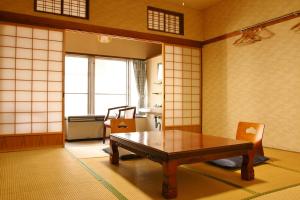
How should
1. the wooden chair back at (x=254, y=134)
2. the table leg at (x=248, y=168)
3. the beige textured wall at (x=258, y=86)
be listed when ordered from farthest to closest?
the beige textured wall at (x=258, y=86), the wooden chair back at (x=254, y=134), the table leg at (x=248, y=168)

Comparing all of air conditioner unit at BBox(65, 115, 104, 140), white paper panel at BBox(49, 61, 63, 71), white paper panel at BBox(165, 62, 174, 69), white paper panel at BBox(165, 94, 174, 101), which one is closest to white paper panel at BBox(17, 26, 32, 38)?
white paper panel at BBox(49, 61, 63, 71)

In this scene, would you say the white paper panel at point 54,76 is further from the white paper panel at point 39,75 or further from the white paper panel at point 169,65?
the white paper panel at point 169,65

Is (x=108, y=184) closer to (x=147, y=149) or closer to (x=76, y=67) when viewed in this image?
(x=147, y=149)

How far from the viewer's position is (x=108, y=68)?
22.0 feet

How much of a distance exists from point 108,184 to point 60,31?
2892 mm

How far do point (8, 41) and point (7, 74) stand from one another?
51 cm

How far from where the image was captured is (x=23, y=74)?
12.3 ft

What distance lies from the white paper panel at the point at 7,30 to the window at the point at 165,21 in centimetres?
240

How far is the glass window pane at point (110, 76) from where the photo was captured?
6.56 metres

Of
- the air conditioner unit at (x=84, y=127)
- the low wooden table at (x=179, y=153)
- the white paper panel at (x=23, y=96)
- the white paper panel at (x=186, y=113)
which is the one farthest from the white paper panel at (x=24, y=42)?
the white paper panel at (x=186, y=113)

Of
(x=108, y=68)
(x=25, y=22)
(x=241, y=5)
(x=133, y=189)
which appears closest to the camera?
(x=133, y=189)

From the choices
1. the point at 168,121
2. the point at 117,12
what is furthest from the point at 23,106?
the point at 168,121

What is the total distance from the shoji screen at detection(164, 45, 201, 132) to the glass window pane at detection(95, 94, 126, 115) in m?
2.23

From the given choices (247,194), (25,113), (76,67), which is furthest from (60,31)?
(247,194)
